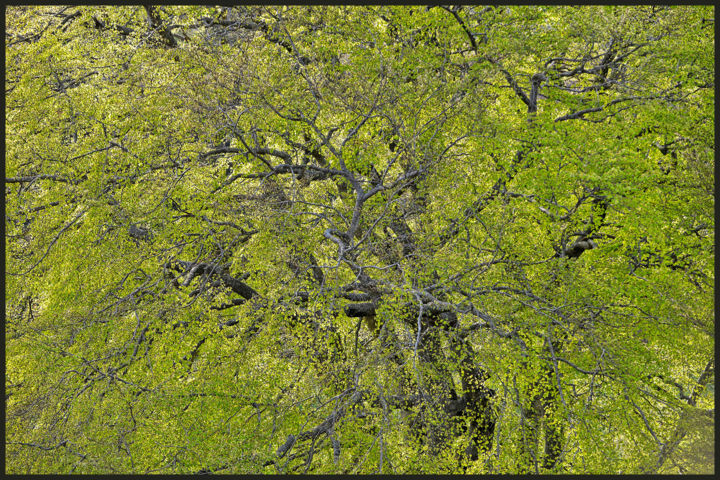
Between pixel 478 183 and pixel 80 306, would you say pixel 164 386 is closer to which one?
pixel 80 306

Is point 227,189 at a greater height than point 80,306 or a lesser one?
greater

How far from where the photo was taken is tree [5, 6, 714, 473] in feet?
25.0

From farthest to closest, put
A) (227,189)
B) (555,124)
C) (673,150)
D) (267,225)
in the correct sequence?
1. (673,150)
2. (227,189)
3. (555,124)
4. (267,225)

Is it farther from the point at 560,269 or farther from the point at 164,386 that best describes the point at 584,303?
the point at 164,386

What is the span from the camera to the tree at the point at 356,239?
761cm

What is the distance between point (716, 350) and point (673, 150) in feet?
11.7

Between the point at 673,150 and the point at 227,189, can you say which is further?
the point at 673,150

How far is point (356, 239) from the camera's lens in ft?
27.5

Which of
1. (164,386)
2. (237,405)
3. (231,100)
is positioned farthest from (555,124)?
(164,386)

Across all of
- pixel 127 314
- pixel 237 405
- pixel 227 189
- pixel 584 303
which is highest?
pixel 227 189

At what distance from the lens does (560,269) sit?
Result: 8.04 m

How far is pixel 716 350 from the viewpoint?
8.22 metres

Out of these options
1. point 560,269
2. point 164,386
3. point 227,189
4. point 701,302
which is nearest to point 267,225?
point 227,189

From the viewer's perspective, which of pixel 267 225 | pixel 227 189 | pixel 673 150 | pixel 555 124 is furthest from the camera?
pixel 673 150
